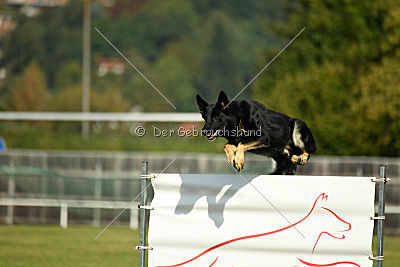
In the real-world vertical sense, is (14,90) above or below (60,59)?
below

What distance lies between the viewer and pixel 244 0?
12625cm

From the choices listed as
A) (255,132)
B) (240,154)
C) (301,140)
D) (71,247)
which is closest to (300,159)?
(301,140)

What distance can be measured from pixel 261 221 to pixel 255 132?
3.54ft

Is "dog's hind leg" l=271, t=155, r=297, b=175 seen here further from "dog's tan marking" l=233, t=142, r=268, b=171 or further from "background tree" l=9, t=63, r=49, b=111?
"background tree" l=9, t=63, r=49, b=111

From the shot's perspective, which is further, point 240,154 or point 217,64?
point 217,64

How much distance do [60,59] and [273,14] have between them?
46393 mm

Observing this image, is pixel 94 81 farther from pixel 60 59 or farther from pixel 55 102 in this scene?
pixel 55 102

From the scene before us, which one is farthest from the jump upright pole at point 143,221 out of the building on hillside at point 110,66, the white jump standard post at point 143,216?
the building on hillside at point 110,66

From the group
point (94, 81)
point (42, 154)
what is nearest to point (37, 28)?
point (94, 81)

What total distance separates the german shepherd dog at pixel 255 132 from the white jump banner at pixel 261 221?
1.45 feet

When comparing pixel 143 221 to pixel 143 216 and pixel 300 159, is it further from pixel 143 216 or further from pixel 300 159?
pixel 300 159

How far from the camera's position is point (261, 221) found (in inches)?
350

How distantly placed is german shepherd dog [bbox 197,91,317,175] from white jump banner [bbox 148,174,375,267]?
1.45 feet

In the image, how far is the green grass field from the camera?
14094 millimetres
